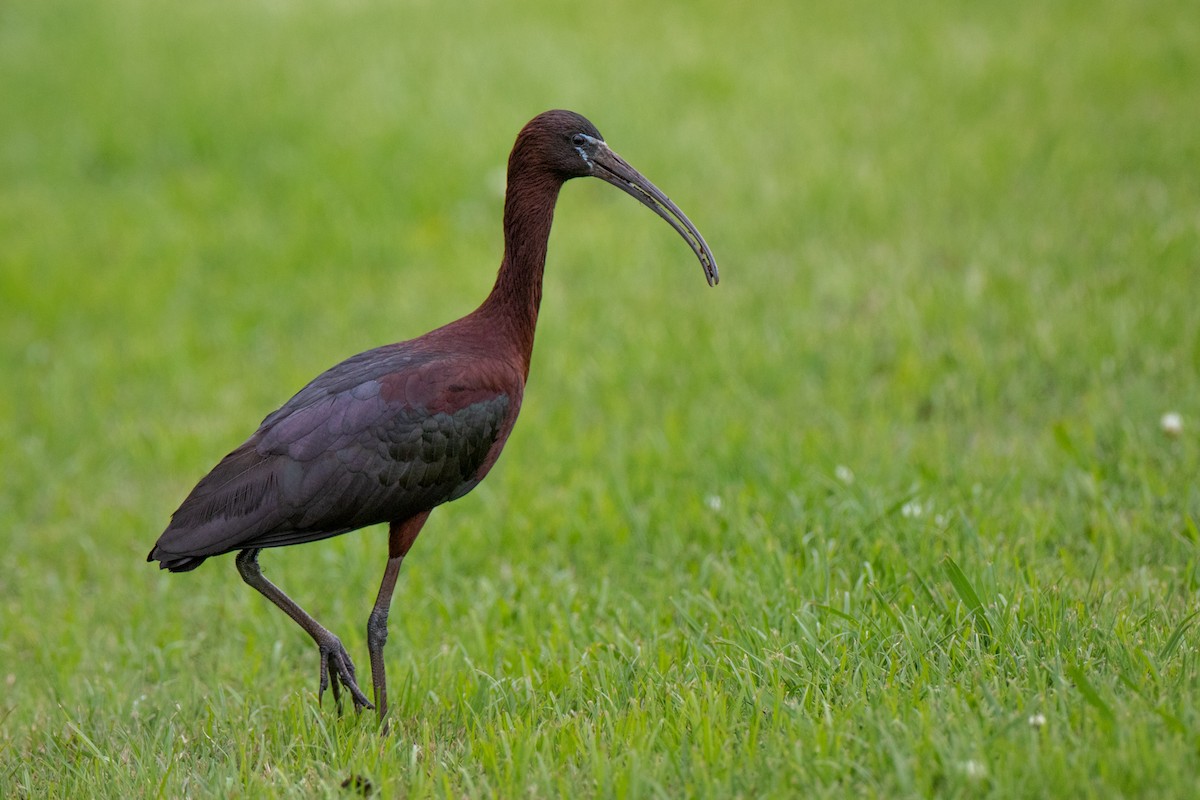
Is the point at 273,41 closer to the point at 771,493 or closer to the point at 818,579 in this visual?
the point at 771,493

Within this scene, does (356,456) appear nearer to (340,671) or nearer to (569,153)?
(340,671)

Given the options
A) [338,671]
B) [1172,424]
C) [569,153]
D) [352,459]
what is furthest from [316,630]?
[1172,424]

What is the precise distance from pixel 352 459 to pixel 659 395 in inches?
128

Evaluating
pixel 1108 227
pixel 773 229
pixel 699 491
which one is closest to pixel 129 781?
pixel 699 491

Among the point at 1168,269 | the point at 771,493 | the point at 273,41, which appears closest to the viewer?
the point at 771,493

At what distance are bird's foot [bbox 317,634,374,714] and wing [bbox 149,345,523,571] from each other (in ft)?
1.38

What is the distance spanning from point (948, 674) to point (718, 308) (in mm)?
4374

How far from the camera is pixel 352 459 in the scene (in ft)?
12.2

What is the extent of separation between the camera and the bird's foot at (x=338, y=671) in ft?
12.7

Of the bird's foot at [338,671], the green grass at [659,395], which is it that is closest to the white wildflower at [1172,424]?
the green grass at [659,395]

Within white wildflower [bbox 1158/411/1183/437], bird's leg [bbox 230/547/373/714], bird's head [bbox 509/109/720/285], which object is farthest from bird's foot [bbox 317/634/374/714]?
white wildflower [bbox 1158/411/1183/437]

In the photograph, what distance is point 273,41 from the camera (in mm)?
13008

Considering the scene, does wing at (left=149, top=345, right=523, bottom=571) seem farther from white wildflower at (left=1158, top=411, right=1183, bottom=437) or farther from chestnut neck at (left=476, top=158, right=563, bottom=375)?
white wildflower at (left=1158, top=411, right=1183, bottom=437)

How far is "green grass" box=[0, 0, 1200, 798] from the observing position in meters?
3.41
